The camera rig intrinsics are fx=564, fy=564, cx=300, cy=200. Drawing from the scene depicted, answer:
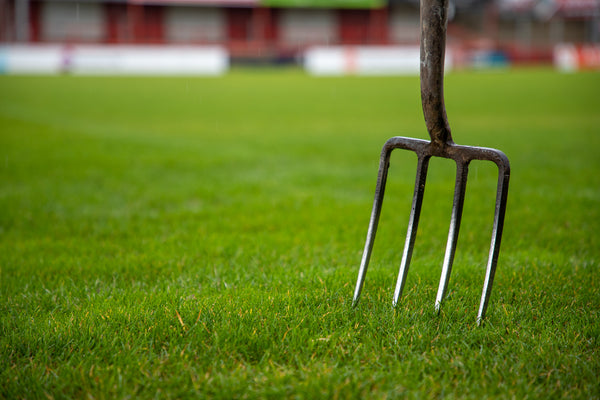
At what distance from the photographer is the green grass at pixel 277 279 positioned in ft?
5.84

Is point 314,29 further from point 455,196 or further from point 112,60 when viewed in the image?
point 455,196

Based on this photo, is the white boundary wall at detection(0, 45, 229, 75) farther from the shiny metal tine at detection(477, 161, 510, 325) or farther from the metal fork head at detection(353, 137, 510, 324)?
the shiny metal tine at detection(477, 161, 510, 325)

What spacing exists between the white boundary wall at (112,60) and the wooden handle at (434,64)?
2766 centimetres

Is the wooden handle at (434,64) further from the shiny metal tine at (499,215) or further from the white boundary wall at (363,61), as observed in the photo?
the white boundary wall at (363,61)

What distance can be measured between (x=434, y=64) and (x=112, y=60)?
31.0m

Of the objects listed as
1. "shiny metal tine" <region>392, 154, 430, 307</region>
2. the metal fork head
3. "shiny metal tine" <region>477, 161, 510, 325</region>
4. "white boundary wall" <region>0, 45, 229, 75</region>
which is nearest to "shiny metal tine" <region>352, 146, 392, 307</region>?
the metal fork head

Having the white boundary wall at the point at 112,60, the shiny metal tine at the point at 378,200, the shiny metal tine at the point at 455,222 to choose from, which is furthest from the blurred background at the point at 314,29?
the shiny metal tine at the point at 455,222

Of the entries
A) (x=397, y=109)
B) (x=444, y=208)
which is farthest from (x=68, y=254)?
(x=397, y=109)

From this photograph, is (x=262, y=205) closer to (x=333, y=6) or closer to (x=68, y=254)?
(x=68, y=254)

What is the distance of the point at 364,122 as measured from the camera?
10.3 m

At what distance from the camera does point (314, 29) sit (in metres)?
44.3

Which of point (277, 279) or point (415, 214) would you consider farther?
point (277, 279)

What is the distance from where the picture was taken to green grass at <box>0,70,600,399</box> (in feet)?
5.84

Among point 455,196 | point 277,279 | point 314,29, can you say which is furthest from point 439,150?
point 314,29
